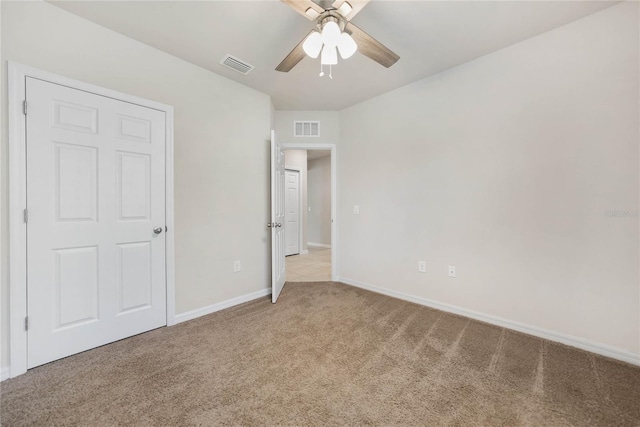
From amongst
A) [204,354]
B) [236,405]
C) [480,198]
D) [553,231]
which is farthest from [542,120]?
[204,354]

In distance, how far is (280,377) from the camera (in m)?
1.59

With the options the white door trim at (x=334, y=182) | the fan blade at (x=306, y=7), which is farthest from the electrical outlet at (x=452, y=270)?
the fan blade at (x=306, y=7)

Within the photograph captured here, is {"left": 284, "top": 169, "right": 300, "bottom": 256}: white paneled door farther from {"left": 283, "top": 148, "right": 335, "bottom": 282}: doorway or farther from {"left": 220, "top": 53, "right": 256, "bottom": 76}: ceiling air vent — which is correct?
{"left": 220, "top": 53, "right": 256, "bottom": 76}: ceiling air vent

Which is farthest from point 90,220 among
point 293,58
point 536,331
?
point 536,331

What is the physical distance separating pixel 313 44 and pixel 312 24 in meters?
0.55

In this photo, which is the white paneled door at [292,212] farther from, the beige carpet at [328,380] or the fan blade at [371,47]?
the fan blade at [371,47]

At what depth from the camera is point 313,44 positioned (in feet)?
5.03

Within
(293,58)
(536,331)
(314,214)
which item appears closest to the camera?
(293,58)

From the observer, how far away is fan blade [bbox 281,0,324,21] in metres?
1.42

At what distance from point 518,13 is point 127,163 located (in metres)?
3.27

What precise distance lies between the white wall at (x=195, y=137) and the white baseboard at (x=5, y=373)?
0.03 meters

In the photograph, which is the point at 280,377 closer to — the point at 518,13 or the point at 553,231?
the point at 553,231

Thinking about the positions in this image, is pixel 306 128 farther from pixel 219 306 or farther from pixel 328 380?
pixel 328 380

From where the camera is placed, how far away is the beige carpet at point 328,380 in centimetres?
130
